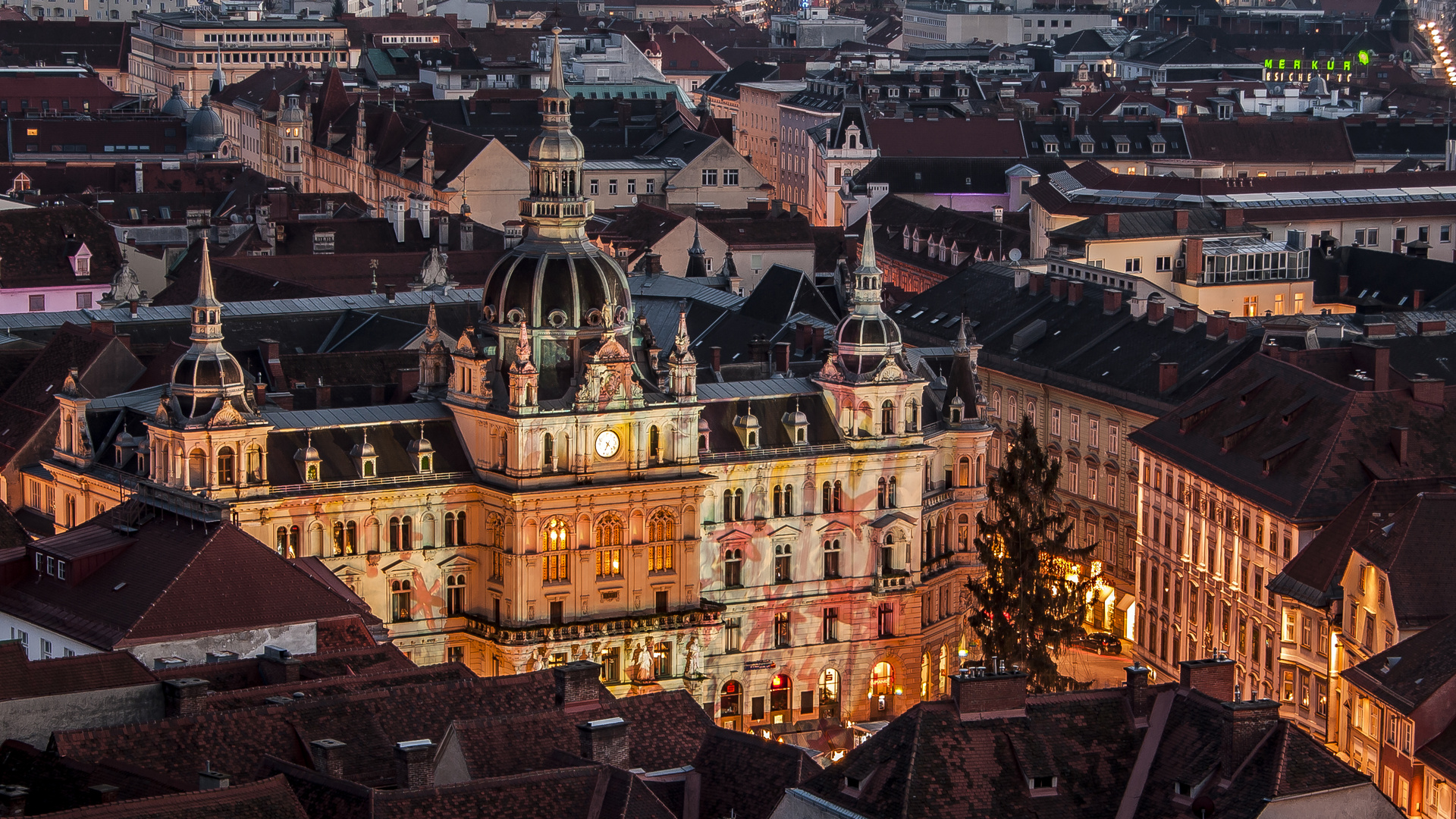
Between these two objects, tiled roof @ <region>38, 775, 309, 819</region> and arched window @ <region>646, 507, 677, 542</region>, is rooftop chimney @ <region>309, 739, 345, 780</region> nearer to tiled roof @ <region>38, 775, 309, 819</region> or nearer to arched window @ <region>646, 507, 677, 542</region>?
tiled roof @ <region>38, 775, 309, 819</region>

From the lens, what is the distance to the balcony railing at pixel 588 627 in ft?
534

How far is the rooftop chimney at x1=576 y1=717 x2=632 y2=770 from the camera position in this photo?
4063 inches

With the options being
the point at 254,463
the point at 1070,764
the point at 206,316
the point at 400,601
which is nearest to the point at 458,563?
the point at 400,601

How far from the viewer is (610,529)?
165875 mm

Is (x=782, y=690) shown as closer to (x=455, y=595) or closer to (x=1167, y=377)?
(x=455, y=595)

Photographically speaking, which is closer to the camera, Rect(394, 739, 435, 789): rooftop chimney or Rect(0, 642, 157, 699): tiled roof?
Rect(394, 739, 435, 789): rooftop chimney

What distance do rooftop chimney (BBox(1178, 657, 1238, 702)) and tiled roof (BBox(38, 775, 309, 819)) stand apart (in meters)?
31.2

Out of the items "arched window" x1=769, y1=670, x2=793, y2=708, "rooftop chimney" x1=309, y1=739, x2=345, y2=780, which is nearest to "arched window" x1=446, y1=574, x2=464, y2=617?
"arched window" x1=769, y1=670, x2=793, y2=708

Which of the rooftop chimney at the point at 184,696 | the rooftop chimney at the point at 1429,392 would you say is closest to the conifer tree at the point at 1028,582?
the rooftop chimney at the point at 1429,392

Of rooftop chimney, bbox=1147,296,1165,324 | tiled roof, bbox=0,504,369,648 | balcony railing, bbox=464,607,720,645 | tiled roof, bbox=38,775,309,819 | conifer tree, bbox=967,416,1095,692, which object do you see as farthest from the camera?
rooftop chimney, bbox=1147,296,1165,324

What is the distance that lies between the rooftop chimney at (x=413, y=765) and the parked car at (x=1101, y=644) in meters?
75.4

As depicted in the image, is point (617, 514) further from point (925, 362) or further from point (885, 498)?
point (925, 362)

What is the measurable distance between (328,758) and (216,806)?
1139 cm

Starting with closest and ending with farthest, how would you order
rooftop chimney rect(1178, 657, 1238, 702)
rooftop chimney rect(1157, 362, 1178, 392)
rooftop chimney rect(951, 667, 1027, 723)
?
1. rooftop chimney rect(951, 667, 1027, 723)
2. rooftop chimney rect(1178, 657, 1238, 702)
3. rooftop chimney rect(1157, 362, 1178, 392)
